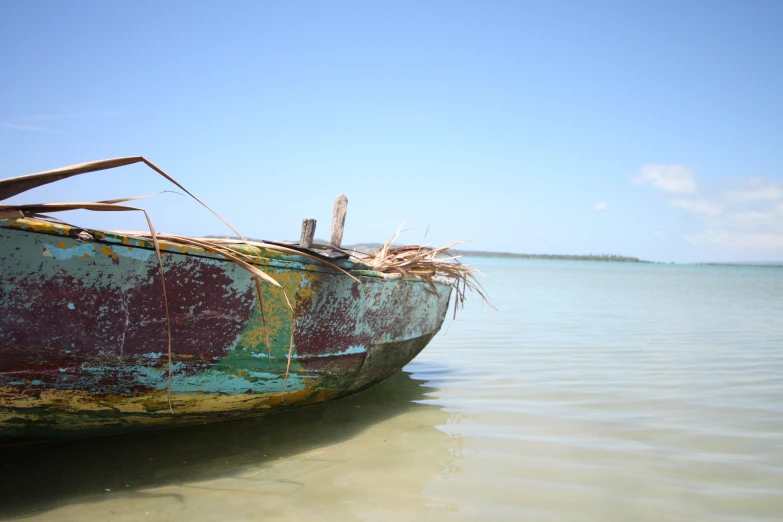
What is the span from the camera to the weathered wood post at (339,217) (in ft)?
11.5

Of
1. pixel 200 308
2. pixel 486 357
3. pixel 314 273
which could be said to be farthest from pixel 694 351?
pixel 200 308

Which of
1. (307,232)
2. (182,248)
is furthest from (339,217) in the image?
(182,248)

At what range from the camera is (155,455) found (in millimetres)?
2801

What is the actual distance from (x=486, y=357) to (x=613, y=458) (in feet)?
9.47

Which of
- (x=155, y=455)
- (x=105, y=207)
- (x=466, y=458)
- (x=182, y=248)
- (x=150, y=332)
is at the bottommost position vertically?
(x=155, y=455)

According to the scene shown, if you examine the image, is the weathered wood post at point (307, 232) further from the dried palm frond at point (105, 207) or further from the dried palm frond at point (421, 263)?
the dried palm frond at point (105, 207)

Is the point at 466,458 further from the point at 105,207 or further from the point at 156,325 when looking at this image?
the point at 105,207

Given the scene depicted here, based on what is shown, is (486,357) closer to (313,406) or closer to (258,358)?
(313,406)

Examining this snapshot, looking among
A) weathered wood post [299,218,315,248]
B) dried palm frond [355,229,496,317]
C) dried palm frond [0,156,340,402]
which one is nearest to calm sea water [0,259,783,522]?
dried palm frond [0,156,340,402]

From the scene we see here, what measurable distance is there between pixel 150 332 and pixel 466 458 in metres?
1.63

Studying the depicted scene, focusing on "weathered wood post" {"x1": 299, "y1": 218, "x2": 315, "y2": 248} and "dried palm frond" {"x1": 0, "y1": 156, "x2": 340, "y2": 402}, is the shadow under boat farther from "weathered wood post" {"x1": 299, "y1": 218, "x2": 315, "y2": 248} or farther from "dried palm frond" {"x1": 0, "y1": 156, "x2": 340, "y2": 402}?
"weathered wood post" {"x1": 299, "y1": 218, "x2": 315, "y2": 248}

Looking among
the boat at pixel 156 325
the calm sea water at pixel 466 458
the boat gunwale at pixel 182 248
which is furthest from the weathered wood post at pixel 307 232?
the calm sea water at pixel 466 458

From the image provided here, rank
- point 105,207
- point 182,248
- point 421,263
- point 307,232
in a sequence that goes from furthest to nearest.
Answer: point 421,263
point 307,232
point 182,248
point 105,207

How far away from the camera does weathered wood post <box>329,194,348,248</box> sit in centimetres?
351
